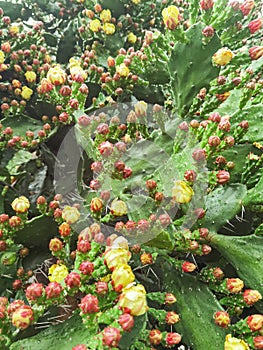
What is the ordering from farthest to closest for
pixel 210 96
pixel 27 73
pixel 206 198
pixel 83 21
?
pixel 83 21 → pixel 27 73 → pixel 210 96 → pixel 206 198

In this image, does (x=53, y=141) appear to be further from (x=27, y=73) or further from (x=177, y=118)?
(x=177, y=118)

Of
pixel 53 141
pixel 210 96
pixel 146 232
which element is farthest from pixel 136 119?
pixel 53 141

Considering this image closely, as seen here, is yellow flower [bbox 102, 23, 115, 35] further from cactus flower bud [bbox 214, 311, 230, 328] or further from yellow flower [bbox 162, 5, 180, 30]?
cactus flower bud [bbox 214, 311, 230, 328]

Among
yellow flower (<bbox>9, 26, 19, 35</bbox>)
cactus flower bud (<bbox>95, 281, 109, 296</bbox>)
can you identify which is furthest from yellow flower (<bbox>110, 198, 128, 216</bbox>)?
yellow flower (<bbox>9, 26, 19, 35</bbox>)

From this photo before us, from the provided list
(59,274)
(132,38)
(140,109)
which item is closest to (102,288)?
(59,274)

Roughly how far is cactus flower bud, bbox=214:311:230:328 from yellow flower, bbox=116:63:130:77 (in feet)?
2.44

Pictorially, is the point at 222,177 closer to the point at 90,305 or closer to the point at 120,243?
the point at 120,243

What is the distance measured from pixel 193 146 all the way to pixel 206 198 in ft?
0.42

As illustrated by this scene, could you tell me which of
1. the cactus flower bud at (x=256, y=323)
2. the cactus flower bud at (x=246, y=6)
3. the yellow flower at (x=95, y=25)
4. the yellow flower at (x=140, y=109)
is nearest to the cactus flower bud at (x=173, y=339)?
the cactus flower bud at (x=256, y=323)

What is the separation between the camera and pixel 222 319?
884 millimetres

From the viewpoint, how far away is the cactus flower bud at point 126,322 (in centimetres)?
71

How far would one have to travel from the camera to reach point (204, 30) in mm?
1075

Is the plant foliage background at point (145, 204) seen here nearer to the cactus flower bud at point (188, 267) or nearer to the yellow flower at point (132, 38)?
the cactus flower bud at point (188, 267)

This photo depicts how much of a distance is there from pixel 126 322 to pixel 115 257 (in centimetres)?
14
